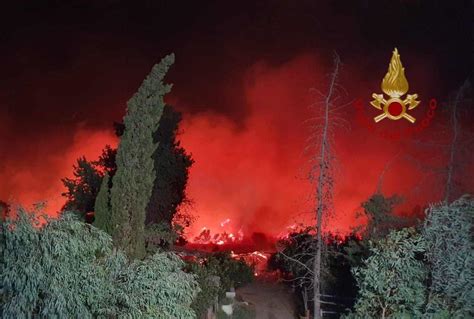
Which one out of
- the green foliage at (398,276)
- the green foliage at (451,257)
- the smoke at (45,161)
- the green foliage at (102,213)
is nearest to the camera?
the green foliage at (451,257)

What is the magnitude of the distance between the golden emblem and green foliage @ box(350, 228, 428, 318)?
1070 centimetres

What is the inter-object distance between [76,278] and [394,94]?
19.3m

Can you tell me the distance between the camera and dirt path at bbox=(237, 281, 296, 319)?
2412 centimetres

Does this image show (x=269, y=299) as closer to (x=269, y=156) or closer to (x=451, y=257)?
(x=451, y=257)

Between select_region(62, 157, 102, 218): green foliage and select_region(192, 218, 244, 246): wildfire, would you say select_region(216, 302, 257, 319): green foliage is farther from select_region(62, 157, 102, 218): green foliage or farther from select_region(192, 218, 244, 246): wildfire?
select_region(192, 218, 244, 246): wildfire

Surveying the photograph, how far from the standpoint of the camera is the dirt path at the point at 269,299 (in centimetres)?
2412

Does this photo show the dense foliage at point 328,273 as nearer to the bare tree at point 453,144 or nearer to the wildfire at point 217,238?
the bare tree at point 453,144

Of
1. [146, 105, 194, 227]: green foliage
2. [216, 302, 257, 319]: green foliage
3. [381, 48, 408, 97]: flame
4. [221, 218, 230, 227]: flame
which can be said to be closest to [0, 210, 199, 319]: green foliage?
[216, 302, 257, 319]: green foliage

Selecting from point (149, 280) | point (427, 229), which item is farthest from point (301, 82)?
point (149, 280)

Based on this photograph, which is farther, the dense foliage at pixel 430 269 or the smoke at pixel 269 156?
the smoke at pixel 269 156

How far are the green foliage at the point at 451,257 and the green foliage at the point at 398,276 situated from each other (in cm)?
34

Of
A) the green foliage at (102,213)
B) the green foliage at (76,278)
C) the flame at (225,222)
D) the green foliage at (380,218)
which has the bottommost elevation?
the green foliage at (76,278)

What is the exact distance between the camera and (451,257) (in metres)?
15.2

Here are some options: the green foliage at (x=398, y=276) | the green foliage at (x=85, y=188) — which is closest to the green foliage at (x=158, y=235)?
the green foliage at (x=85, y=188)
